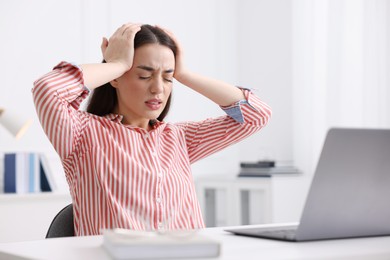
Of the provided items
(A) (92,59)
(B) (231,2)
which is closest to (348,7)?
(B) (231,2)

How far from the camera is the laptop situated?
118 centimetres

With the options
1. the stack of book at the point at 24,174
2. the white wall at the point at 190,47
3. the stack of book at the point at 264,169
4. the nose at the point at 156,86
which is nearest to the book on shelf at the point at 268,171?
the stack of book at the point at 264,169

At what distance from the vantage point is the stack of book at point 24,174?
342cm

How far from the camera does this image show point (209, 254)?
40.8 inches

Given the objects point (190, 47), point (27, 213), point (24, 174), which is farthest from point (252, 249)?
point (190, 47)

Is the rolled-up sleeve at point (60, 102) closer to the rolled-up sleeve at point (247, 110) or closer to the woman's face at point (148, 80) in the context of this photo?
the woman's face at point (148, 80)

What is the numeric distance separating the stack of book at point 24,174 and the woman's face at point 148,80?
1.71 metres

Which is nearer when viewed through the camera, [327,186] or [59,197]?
[327,186]

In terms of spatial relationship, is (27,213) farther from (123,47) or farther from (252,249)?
(252,249)

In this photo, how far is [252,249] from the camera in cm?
→ 117

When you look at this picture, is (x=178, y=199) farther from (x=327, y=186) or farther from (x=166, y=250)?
(x=166, y=250)

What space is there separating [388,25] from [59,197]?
1.95 metres

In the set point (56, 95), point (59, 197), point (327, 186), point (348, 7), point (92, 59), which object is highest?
point (348, 7)

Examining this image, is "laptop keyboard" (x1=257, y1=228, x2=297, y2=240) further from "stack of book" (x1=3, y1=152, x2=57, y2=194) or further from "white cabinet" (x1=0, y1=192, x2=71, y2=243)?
"stack of book" (x1=3, y1=152, x2=57, y2=194)
